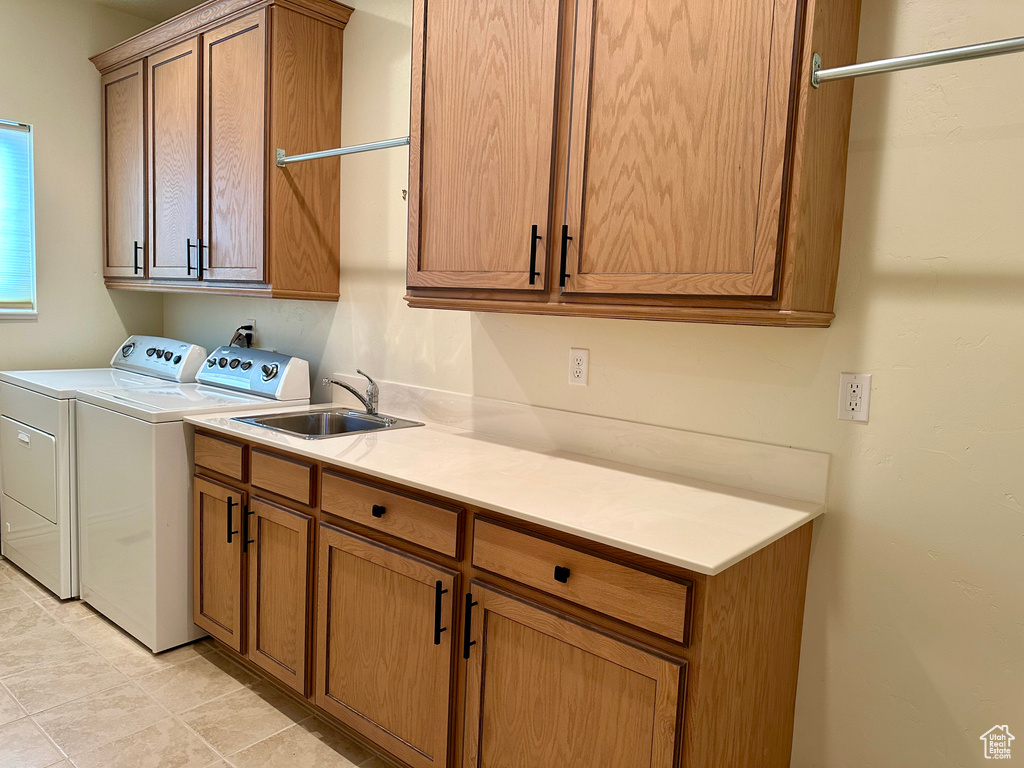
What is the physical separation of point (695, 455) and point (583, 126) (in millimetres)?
902

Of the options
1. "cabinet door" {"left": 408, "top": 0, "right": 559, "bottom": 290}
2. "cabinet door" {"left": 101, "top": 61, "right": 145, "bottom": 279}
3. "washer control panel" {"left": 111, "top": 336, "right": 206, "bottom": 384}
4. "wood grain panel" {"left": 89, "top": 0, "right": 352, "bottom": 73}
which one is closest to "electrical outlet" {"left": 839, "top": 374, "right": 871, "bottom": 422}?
"cabinet door" {"left": 408, "top": 0, "right": 559, "bottom": 290}

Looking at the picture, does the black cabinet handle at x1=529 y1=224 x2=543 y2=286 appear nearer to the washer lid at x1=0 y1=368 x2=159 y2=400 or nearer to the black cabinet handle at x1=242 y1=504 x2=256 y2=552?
the black cabinet handle at x1=242 y1=504 x2=256 y2=552

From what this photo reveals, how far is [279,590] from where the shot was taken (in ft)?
7.43

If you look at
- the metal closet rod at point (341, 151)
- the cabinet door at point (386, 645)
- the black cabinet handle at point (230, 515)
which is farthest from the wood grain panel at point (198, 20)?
the cabinet door at point (386, 645)

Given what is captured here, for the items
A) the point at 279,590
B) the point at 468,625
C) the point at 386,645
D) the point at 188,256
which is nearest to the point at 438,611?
the point at 468,625

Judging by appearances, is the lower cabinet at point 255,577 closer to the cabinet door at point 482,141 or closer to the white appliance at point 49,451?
the white appliance at point 49,451

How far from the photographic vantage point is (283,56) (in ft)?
8.86

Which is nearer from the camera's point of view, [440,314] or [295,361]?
[440,314]

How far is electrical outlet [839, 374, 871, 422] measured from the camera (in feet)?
5.58

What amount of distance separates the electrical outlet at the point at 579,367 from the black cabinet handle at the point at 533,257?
1.32ft

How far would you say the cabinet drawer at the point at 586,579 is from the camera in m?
1.38

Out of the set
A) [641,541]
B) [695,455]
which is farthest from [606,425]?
[641,541]

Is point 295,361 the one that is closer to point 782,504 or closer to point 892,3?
point 782,504

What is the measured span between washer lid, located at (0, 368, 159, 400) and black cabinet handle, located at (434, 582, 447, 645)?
6.45ft
